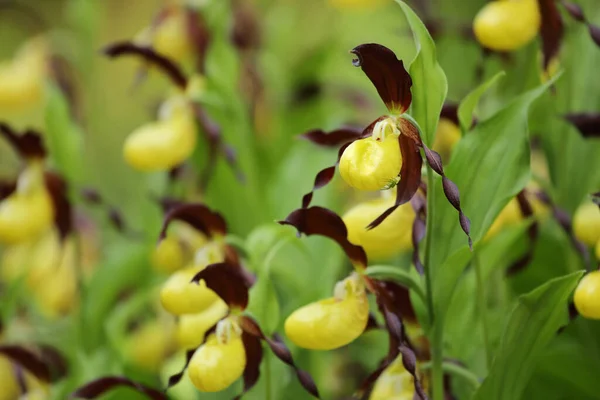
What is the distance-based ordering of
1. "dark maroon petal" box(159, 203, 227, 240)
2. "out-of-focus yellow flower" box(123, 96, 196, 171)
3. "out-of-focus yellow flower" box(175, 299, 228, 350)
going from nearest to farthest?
"dark maroon petal" box(159, 203, 227, 240), "out-of-focus yellow flower" box(175, 299, 228, 350), "out-of-focus yellow flower" box(123, 96, 196, 171)

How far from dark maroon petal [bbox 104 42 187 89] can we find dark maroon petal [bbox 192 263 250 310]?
23.8 inches

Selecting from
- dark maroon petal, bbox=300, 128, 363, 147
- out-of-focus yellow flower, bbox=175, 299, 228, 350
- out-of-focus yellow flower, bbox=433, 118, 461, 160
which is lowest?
out-of-focus yellow flower, bbox=175, 299, 228, 350

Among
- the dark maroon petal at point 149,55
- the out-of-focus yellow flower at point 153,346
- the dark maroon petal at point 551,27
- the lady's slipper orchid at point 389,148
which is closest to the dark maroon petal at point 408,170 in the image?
the lady's slipper orchid at point 389,148

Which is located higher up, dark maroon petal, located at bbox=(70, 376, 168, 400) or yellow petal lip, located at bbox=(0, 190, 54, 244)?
yellow petal lip, located at bbox=(0, 190, 54, 244)

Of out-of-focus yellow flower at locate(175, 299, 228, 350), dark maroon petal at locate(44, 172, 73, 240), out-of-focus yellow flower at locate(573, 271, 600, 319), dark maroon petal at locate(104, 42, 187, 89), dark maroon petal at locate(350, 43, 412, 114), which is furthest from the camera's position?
dark maroon petal at locate(44, 172, 73, 240)

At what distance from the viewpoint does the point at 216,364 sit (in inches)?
39.3

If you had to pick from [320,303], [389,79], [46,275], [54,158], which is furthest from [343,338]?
[46,275]

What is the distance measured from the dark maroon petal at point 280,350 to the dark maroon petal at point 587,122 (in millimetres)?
604

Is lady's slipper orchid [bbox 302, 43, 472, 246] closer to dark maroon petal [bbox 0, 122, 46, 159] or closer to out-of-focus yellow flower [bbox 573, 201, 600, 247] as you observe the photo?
out-of-focus yellow flower [bbox 573, 201, 600, 247]

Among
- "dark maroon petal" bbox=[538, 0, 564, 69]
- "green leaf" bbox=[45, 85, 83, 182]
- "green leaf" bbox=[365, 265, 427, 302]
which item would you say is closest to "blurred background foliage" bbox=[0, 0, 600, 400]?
"green leaf" bbox=[45, 85, 83, 182]

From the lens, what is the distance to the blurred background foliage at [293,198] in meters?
1.34

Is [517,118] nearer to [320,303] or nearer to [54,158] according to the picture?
[320,303]

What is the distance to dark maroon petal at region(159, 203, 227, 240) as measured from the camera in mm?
1178

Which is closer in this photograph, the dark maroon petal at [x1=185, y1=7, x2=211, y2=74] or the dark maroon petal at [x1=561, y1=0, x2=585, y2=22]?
the dark maroon petal at [x1=561, y1=0, x2=585, y2=22]
